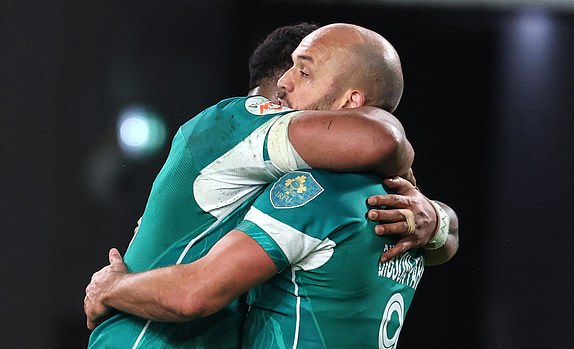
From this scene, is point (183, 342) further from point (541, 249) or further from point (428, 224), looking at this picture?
point (541, 249)

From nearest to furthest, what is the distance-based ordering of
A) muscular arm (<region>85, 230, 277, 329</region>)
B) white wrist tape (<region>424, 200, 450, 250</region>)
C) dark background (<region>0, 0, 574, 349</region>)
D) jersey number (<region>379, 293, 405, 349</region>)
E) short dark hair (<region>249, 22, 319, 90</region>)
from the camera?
muscular arm (<region>85, 230, 277, 329</region>) < jersey number (<region>379, 293, 405, 349</region>) < white wrist tape (<region>424, 200, 450, 250</region>) < short dark hair (<region>249, 22, 319, 90</region>) < dark background (<region>0, 0, 574, 349</region>)

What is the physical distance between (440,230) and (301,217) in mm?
399

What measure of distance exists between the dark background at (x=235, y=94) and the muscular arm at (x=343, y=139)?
5.97ft

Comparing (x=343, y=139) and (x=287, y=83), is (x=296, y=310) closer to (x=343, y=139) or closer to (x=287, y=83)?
(x=343, y=139)

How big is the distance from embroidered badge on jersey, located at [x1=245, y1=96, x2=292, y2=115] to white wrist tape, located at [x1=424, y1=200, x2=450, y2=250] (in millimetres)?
391

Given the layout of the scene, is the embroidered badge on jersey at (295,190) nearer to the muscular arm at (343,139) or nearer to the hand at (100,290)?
the muscular arm at (343,139)

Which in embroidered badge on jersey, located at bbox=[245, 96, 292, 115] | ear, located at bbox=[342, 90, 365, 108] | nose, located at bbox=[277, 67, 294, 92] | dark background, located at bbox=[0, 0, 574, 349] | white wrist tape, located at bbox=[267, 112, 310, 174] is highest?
nose, located at bbox=[277, 67, 294, 92]

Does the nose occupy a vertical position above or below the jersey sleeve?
above

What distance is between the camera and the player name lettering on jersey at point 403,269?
64.1 inches

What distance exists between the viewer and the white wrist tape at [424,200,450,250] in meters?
1.78

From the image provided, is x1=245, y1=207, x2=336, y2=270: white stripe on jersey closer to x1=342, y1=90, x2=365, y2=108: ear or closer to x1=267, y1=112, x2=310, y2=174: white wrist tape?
x1=267, y1=112, x2=310, y2=174: white wrist tape

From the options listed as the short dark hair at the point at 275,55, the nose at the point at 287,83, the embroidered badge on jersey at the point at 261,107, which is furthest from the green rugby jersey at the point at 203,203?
the short dark hair at the point at 275,55

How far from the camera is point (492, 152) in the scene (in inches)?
133

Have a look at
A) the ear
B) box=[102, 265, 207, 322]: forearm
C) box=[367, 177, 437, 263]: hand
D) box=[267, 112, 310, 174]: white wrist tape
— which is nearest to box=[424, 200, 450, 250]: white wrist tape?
box=[367, 177, 437, 263]: hand
